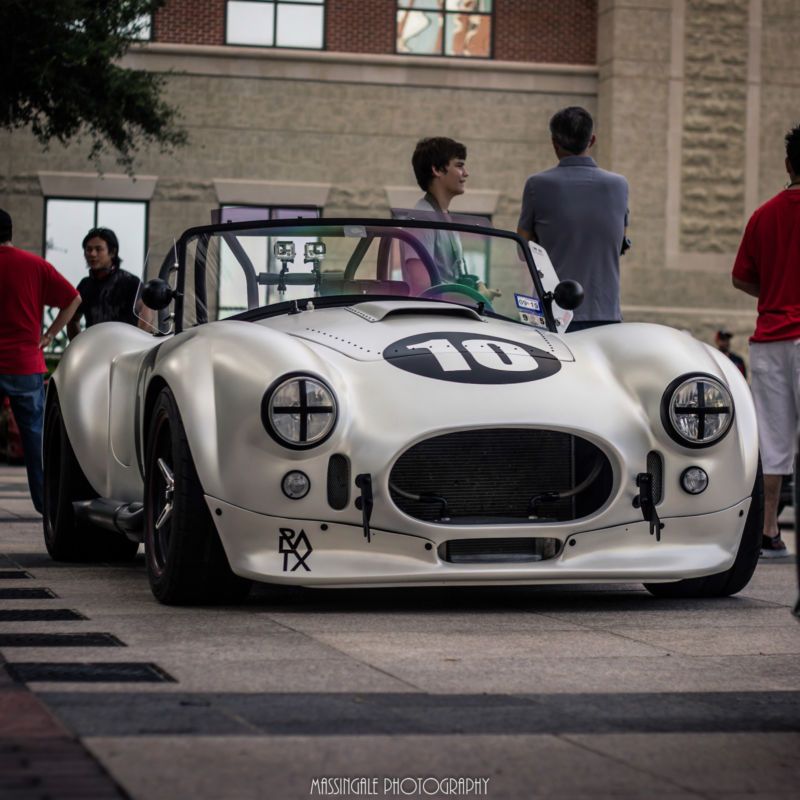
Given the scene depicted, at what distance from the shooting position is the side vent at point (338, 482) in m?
5.49

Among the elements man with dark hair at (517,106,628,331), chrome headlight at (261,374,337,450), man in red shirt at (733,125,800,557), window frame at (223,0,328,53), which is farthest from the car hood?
window frame at (223,0,328,53)

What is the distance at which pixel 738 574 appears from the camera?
241 inches

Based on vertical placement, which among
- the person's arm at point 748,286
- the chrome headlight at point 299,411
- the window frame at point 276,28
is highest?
the window frame at point 276,28

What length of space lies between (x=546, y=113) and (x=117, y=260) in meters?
17.3

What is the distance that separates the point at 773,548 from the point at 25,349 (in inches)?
164

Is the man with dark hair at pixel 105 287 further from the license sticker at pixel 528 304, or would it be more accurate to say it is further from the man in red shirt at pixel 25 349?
the license sticker at pixel 528 304

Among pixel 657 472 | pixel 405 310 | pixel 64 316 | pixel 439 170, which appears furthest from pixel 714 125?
pixel 657 472

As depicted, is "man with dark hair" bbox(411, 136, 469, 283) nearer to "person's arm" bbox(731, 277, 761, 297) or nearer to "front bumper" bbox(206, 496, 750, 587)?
"person's arm" bbox(731, 277, 761, 297)

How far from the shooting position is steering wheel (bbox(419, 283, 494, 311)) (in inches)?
268

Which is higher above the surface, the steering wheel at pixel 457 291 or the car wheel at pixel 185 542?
the steering wheel at pixel 457 291

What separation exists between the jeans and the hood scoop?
325 cm

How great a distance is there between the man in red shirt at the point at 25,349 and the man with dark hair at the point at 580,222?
2.99 m

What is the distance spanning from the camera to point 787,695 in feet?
13.6

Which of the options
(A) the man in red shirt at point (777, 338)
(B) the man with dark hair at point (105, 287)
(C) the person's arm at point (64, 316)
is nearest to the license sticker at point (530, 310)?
(A) the man in red shirt at point (777, 338)
